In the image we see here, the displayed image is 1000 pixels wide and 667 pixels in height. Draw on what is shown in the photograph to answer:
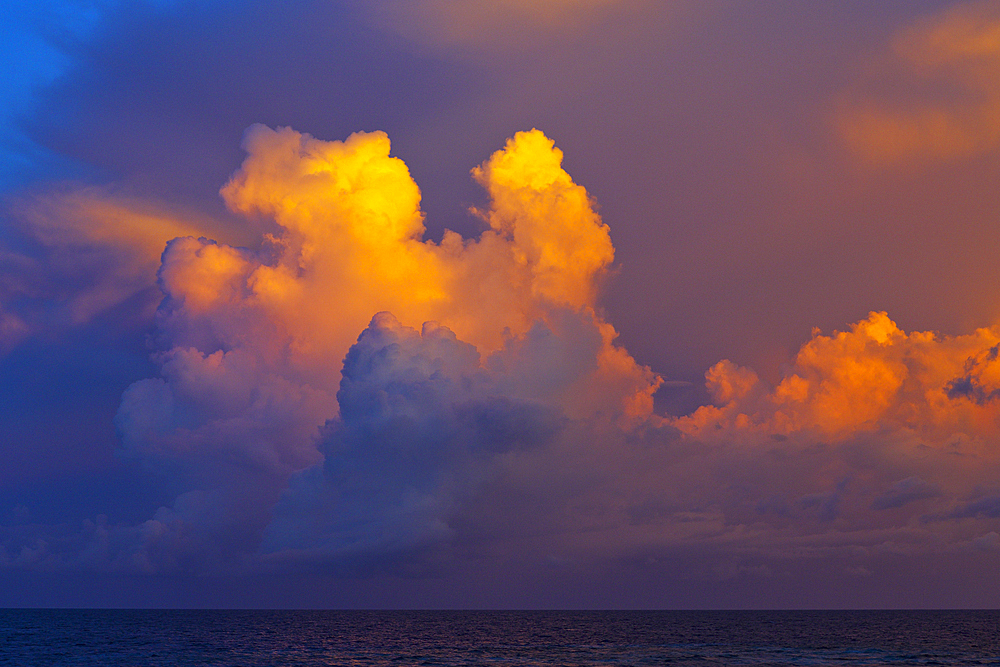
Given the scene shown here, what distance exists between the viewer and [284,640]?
158 metres

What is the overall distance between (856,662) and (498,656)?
49.2 meters

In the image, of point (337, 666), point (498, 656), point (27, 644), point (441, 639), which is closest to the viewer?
point (337, 666)

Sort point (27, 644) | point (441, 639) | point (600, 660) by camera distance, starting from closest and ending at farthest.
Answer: point (600, 660) < point (27, 644) < point (441, 639)

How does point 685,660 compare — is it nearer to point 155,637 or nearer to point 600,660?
point 600,660

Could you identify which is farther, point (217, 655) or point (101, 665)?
point (217, 655)

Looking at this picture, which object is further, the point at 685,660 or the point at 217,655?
the point at 217,655

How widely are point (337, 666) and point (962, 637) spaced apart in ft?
453

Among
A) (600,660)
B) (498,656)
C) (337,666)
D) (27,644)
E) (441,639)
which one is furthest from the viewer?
(441,639)

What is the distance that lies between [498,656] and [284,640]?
57.7m

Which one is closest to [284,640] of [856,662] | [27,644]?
[27,644]

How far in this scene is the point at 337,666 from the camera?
104875 millimetres

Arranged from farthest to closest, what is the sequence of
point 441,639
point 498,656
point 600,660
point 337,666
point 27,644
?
point 441,639
point 27,644
point 498,656
point 600,660
point 337,666

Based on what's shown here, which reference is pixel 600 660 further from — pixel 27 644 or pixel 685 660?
pixel 27 644

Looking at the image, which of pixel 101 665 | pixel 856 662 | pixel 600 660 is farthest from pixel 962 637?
pixel 101 665
